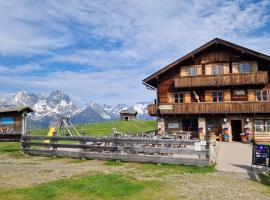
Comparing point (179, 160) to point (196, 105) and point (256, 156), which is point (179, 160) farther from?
point (196, 105)

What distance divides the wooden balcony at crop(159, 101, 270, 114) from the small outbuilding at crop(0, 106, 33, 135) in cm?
1579

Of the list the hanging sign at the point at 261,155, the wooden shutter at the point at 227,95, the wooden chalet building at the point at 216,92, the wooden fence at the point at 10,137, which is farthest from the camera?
the wooden shutter at the point at 227,95

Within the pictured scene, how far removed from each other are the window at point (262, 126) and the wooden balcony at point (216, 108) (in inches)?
68.8

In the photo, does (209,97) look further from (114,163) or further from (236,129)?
(114,163)

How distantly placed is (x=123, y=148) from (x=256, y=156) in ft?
23.0

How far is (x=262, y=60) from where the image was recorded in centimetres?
3281

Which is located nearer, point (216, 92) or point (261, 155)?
point (261, 155)

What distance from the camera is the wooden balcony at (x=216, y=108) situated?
3184cm

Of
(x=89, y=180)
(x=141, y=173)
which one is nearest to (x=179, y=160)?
(x=141, y=173)

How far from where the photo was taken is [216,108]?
33312 mm

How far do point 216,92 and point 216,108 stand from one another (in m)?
2.52

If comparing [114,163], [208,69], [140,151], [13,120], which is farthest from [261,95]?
[13,120]

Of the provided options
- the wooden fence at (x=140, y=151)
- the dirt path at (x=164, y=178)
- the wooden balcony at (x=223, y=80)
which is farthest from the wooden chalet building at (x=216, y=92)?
the dirt path at (x=164, y=178)

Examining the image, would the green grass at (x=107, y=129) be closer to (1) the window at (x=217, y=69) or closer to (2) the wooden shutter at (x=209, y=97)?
(2) the wooden shutter at (x=209, y=97)
